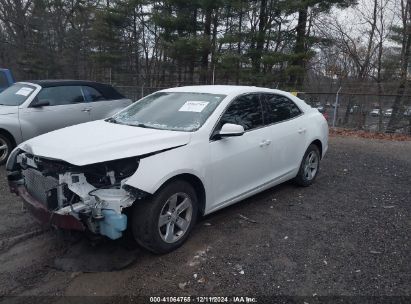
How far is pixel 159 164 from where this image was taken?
3.43 meters

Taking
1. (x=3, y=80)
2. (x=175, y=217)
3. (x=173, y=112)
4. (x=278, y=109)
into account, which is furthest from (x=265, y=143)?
(x=3, y=80)

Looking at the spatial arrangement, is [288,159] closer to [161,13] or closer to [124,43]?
[161,13]

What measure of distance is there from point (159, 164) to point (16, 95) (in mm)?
5315

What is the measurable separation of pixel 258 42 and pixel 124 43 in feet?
37.9

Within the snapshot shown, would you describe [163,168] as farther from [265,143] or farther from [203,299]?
[265,143]

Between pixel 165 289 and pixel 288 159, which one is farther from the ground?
pixel 288 159

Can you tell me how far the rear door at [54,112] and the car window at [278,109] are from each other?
4.41 m

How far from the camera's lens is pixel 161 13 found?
18.3 metres

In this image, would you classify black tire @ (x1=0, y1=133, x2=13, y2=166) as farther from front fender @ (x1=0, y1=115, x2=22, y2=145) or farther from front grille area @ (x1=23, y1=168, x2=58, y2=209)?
front grille area @ (x1=23, y1=168, x2=58, y2=209)

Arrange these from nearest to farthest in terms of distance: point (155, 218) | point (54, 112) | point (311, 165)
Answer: point (155, 218) < point (311, 165) < point (54, 112)

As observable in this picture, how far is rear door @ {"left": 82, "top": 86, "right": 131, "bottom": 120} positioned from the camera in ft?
26.3

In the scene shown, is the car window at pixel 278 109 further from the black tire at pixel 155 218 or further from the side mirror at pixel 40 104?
the side mirror at pixel 40 104

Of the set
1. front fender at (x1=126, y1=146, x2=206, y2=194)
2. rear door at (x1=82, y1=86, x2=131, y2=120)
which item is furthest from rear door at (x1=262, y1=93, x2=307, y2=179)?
rear door at (x1=82, y1=86, x2=131, y2=120)

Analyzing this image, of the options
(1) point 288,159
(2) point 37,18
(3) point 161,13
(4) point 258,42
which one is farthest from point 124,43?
(1) point 288,159
